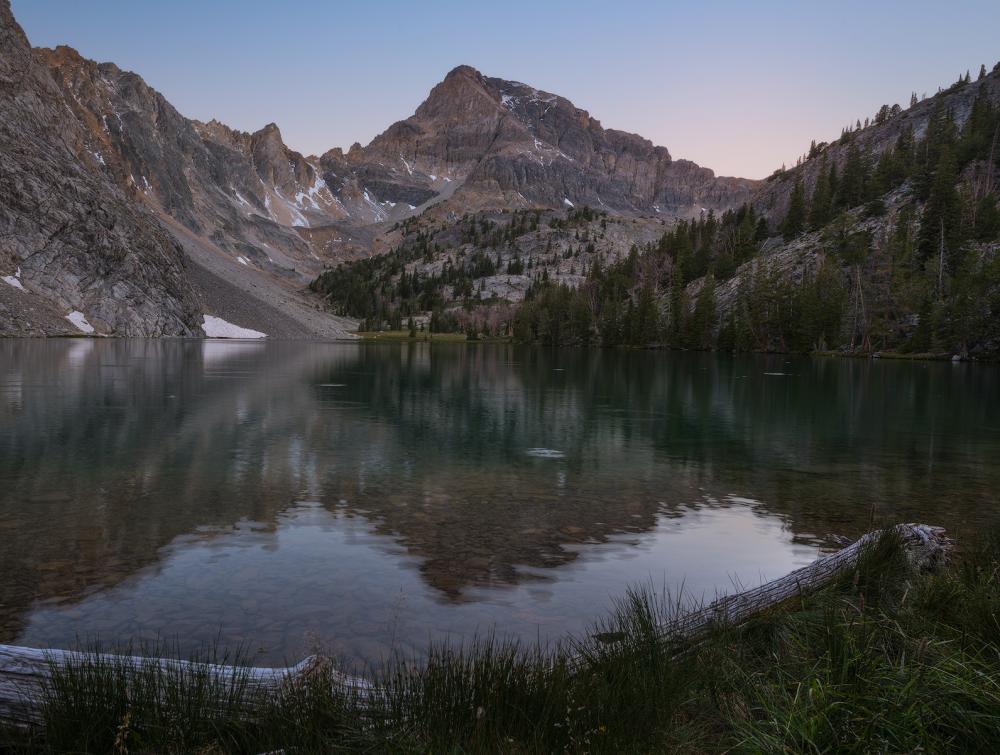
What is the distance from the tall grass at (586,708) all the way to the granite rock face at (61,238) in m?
138

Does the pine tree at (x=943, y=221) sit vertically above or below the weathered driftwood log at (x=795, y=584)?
above

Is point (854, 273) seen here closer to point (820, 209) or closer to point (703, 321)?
point (703, 321)

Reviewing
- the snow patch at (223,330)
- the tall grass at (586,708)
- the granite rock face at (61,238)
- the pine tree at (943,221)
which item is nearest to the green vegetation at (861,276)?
the pine tree at (943,221)

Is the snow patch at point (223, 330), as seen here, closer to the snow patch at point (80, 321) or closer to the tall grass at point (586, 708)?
the snow patch at point (80, 321)

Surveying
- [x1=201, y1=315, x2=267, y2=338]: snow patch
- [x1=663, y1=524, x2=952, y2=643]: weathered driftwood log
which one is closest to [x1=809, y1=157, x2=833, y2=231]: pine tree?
[x1=201, y1=315, x2=267, y2=338]: snow patch

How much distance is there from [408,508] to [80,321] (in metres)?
152

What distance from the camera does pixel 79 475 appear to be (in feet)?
59.9

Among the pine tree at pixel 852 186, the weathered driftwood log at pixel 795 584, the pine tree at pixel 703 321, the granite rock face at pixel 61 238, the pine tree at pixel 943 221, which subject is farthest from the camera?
the pine tree at pixel 852 186

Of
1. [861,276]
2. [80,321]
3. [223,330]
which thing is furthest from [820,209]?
[80,321]

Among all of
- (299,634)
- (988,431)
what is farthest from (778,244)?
(299,634)

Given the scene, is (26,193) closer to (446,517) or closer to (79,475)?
(79,475)

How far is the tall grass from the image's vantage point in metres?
4.76

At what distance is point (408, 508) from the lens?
1599cm

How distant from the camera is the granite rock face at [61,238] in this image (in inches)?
5308
